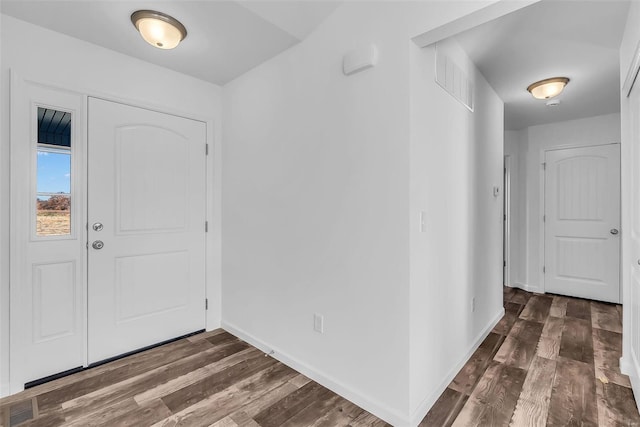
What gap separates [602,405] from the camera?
6.43 ft

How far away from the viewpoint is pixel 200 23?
211 centimetres

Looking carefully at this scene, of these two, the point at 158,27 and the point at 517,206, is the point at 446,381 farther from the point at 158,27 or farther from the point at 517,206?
the point at 517,206

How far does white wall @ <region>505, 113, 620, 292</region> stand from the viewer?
4.24m

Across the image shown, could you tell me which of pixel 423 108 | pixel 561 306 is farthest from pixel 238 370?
pixel 561 306

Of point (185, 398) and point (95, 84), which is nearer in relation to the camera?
point (185, 398)

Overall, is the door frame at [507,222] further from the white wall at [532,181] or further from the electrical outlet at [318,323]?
the electrical outlet at [318,323]

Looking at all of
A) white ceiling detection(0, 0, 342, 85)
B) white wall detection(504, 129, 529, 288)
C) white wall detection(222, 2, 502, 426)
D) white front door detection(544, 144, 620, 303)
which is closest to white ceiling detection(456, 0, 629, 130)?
white wall detection(222, 2, 502, 426)

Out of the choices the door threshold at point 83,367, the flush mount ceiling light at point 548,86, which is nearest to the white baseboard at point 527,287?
the flush mount ceiling light at point 548,86

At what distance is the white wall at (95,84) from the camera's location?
2.04 m

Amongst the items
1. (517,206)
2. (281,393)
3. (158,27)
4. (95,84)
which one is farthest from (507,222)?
(95,84)

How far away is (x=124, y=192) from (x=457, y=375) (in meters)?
2.89

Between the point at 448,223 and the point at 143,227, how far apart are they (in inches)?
94.8

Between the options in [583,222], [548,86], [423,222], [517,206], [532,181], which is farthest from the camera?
[517,206]

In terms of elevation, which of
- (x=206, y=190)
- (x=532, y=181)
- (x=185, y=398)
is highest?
(x=532, y=181)
